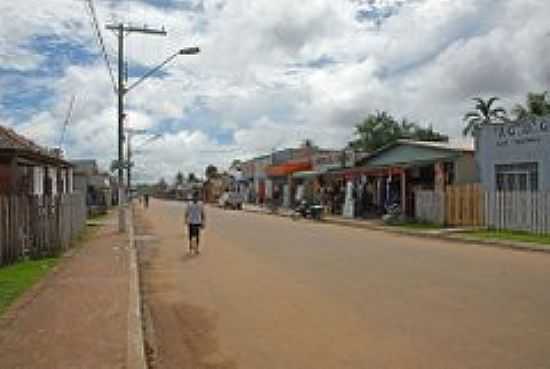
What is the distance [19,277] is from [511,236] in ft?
56.7

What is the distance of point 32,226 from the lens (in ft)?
69.1

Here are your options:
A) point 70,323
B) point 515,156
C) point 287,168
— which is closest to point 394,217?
point 515,156

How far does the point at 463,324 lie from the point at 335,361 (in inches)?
105

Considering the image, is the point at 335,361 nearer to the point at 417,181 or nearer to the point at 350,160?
the point at 417,181

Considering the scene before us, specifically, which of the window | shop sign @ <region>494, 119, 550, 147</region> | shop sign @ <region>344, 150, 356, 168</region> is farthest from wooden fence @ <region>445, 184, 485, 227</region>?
shop sign @ <region>344, 150, 356, 168</region>

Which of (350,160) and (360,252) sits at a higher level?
(350,160)

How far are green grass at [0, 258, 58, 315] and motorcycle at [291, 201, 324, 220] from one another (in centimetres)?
2705

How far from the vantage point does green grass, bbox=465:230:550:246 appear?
26.1 metres

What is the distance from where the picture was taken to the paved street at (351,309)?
8.98 metres

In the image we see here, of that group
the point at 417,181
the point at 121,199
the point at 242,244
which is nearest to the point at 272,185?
the point at 417,181

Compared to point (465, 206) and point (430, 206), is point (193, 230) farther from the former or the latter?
point (430, 206)

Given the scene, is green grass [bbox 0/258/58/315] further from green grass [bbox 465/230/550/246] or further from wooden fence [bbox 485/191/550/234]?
wooden fence [bbox 485/191/550/234]

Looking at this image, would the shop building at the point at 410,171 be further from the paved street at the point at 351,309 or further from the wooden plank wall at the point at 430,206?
the paved street at the point at 351,309

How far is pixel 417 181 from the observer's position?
43.3 meters
